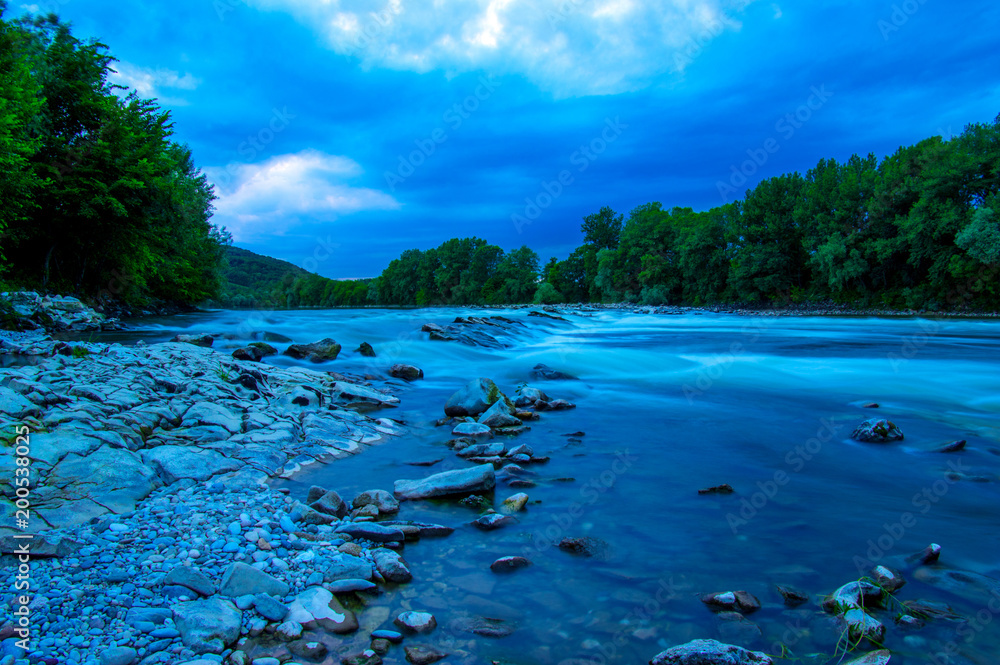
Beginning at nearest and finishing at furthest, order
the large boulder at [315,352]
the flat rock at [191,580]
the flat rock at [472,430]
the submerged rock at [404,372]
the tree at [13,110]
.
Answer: the flat rock at [191,580] → the flat rock at [472,430] → the submerged rock at [404,372] → the large boulder at [315,352] → the tree at [13,110]

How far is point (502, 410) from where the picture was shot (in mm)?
7516

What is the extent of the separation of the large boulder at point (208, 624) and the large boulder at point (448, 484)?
6.74ft

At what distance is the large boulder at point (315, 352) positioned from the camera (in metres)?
12.3

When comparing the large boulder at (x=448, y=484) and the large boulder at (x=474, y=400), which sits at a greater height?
the large boulder at (x=474, y=400)

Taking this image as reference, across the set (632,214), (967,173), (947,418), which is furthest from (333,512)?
(632,214)

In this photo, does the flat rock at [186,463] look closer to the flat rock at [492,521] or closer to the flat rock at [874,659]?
the flat rock at [492,521]

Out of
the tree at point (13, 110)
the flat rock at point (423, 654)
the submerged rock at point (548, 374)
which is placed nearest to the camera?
the flat rock at point (423, 654)

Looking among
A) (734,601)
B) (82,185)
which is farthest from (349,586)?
(82,185)

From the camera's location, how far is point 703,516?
4.26 meters

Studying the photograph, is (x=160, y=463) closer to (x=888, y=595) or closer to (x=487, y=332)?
(x=888, y=595)

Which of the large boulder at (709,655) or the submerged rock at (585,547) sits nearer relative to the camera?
the large boulder at (709,655)

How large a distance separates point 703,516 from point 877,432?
400cm

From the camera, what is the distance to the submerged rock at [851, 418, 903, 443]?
649cm

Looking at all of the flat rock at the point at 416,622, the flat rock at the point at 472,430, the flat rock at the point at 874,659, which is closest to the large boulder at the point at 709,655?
the flat rock at the point at 874,659
